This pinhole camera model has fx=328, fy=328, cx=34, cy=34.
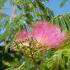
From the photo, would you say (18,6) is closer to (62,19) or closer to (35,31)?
(62,19)

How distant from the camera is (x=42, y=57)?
46.2 inches

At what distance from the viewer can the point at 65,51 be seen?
1.38 m

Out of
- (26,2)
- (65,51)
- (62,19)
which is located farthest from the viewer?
(26,2)

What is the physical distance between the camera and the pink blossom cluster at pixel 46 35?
3.67 feet

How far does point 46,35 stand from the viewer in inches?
44.9

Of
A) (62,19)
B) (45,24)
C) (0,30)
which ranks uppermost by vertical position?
(0,30)

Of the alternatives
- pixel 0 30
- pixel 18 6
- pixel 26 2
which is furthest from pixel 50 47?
pixel 18 6

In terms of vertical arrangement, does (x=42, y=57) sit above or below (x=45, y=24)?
below

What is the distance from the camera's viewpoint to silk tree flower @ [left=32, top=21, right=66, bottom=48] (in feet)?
3.67

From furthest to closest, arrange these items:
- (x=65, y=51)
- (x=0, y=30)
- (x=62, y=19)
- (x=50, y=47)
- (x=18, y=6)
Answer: (x=18, y=6) → (x=0, y=30) → (x=62, y=19) → (x=65, y=51) → (x=50, y=47)

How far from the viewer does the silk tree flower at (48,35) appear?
44.0 inches

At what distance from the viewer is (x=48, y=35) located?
3.76 feet

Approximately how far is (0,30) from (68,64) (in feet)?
6.97

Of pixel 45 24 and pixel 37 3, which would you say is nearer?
pixel 45 24
